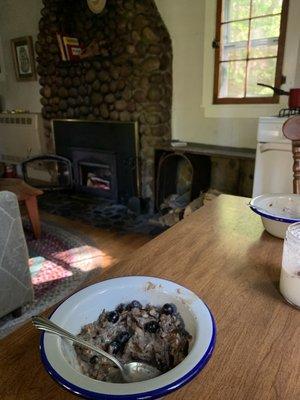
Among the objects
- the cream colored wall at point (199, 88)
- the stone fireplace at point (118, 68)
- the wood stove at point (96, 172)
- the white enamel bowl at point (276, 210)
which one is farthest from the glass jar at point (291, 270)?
the wood stove at point (96, 172)

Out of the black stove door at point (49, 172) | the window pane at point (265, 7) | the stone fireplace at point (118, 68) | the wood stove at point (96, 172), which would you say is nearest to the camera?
the window pane at point (265, 7)

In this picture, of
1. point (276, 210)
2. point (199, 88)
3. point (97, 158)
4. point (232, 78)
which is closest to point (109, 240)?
point (97, 158)

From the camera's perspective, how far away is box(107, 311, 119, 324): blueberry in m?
0.55

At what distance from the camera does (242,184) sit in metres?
2.75

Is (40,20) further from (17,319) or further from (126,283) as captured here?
(126,283)

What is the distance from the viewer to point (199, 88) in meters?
2.74

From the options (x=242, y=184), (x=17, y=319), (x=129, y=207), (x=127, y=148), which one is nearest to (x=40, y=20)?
(x=127, y=148)

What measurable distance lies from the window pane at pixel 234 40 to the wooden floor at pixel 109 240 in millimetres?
1720

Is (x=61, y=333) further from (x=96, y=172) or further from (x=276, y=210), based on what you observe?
(x=96, y=172)

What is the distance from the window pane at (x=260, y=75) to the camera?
2.33 metres

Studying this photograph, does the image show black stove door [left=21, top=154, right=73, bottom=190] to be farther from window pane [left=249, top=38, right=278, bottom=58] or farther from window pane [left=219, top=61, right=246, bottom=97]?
window pane [left=249, top=38, right=278, bottom=58]

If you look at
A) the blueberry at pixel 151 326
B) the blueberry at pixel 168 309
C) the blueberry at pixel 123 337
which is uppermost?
the blueberry at pixel 168 309

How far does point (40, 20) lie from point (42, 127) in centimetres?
124

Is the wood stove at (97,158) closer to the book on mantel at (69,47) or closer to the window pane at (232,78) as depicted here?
the book on mantel at (69,47)
